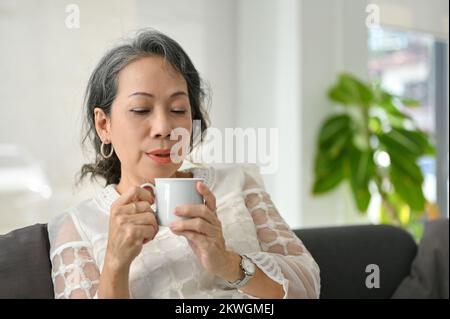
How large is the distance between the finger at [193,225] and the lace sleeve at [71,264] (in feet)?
0.42

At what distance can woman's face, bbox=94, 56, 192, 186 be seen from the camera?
2.03 ft

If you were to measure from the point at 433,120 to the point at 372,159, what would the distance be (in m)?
1.31

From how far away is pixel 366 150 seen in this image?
235cm

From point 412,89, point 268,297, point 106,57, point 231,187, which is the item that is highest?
point 412,89

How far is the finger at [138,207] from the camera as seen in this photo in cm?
58

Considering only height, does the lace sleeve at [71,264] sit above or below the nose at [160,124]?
Answer: below

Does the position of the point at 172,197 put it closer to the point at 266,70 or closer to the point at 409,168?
the point at 266,70

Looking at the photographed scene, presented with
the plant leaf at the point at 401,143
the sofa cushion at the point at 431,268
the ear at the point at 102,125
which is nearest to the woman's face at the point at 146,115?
the ear at the point at 102,125

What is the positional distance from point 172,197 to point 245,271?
0.12 m

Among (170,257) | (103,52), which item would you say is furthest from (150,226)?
(103,52)

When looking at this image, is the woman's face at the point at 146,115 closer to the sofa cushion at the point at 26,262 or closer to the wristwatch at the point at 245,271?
the wristwatch at the point at 245,271

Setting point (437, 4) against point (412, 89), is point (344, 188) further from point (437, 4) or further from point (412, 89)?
point (412, 89)

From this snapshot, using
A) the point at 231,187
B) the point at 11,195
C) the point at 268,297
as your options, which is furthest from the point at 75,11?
the point at 11,195

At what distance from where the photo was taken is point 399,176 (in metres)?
2.41
